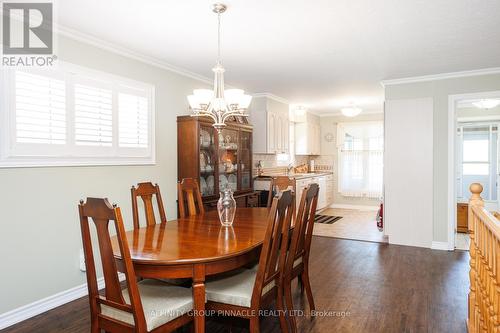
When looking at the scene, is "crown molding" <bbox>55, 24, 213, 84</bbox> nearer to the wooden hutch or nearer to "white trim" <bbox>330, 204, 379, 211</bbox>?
the wooden hutch

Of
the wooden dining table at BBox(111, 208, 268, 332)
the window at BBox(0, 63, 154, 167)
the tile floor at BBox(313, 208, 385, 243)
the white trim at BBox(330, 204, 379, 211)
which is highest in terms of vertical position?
the window at BBox(0, 63, 154, 167)

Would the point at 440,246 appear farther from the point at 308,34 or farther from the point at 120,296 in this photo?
the point at 120,296

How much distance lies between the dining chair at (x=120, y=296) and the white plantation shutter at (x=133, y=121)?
2006 millimetres

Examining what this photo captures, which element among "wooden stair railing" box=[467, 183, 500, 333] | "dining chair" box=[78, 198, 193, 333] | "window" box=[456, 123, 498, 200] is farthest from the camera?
"window" box=[456, 123, 498, 200]

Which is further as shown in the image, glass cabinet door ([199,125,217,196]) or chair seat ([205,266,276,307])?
glass cabinet door ([199,125,217,196])

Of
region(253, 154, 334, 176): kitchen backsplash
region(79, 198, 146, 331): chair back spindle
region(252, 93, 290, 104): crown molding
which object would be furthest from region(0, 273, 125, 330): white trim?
region(252, 93, 290, 104): crown molding

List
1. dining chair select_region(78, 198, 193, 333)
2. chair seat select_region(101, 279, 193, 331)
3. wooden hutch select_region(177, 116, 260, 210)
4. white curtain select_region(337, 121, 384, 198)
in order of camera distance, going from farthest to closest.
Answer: white curtain select_region(337, 121, 384, 198)
wooden hutch select_region(177, 116, 260, 210)
chair seat select_region(101, 279, 193, 331)
dining chair select_region(78, 198, 193, 333)

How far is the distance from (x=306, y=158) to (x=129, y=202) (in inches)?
232

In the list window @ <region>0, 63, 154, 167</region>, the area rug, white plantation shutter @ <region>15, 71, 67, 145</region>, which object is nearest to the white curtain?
the area rug

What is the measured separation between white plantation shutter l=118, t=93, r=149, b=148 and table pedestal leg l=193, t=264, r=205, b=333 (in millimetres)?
2231

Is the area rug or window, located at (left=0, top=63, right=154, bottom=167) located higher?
window, located at (left=0, top=63, right=154, bottom=167)

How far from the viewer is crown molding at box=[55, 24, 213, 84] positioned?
9.99ft

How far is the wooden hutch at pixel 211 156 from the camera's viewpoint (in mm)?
4207

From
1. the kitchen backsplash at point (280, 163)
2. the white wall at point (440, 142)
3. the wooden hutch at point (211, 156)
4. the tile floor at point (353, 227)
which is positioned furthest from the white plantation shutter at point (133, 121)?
the white wall at point (440, 142)
